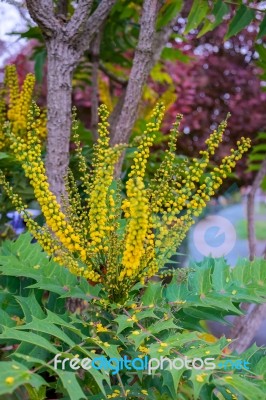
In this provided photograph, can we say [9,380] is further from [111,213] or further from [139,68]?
[139,68]

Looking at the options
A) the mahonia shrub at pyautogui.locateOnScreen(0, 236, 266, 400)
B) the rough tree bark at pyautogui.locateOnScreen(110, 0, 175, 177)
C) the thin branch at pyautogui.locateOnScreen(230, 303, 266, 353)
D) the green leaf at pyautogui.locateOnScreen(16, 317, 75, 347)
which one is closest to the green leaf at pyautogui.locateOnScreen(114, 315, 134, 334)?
the mahonia shrub at pyautogui.locateOnScreen(0, 236, 266, 400)

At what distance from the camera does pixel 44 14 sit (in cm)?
171

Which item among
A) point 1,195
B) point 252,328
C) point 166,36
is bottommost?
point 252,328

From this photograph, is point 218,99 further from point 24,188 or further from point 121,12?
point 24,188

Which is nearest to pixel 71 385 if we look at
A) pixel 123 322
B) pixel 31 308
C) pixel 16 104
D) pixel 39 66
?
pixel 123 322

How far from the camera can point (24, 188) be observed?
2213 mm

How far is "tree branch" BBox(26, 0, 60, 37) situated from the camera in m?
1.69

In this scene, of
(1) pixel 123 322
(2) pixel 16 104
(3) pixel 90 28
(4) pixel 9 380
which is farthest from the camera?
(2) pixel 16 104

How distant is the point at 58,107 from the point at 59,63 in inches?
5.3

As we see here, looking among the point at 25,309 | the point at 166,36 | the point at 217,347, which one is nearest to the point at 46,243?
the point at 25,309

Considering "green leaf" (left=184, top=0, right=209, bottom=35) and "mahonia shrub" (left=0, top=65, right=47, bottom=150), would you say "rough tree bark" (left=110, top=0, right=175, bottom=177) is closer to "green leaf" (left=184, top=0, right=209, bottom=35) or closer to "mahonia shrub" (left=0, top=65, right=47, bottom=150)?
"green leaf" (left=184, top=0, right=209, bottom=35)

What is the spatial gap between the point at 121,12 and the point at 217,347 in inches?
71.2

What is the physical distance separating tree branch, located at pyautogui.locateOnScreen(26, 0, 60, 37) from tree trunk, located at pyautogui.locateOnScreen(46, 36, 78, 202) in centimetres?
4

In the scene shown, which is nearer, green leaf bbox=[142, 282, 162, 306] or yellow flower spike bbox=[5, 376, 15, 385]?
yellow flower spike bbox=[5, 376, 15, 385]
